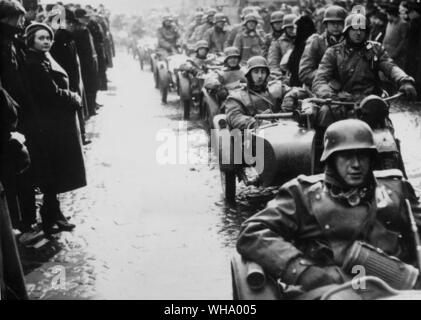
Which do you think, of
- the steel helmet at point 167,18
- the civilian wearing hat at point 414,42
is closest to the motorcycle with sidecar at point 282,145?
the civilian wearing hat at point 414,42

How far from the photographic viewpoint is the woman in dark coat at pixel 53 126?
5957mm

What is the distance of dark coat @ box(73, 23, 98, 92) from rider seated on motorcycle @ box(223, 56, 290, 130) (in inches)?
199

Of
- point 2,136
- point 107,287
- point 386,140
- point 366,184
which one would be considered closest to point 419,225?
point 366,184

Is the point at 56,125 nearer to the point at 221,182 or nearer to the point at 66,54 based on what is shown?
the point at 221,182

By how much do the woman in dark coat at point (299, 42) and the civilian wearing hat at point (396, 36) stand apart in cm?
480

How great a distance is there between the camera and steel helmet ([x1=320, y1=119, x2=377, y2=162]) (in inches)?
137

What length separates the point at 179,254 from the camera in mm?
5883

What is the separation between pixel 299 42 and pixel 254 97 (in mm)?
3124

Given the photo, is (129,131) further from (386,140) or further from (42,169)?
(386,140)

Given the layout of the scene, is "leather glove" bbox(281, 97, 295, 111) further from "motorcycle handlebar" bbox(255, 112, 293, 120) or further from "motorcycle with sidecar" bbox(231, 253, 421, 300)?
"motorcycle with sidecar" bbox(231, 253, 421, 300)

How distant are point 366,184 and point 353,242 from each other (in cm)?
34

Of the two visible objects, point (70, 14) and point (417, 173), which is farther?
point (70, 14)

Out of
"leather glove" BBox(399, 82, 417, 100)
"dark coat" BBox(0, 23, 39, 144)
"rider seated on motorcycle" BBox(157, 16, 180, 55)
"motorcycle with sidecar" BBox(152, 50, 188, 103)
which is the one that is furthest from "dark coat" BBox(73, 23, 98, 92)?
"leather glove" BBox(399, 82, 417, 100)

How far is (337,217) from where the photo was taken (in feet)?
11.5
